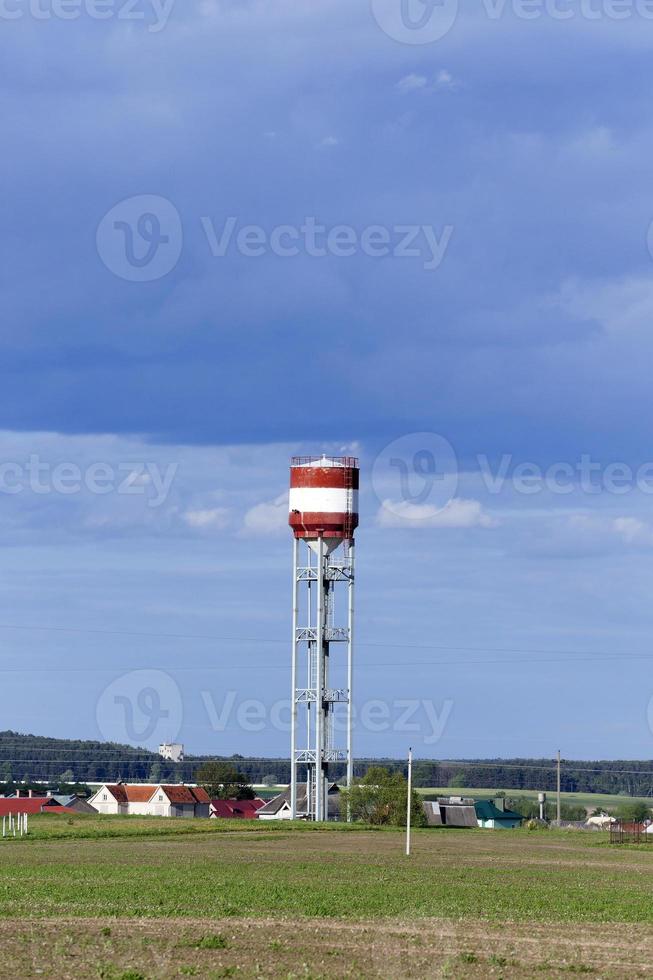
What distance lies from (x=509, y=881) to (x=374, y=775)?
6936 centimetres

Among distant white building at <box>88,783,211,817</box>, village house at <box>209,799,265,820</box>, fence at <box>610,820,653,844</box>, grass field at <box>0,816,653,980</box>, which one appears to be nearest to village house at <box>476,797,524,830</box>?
village house at <box>209,799,265,820</box>

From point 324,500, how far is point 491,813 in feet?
252

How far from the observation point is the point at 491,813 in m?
175

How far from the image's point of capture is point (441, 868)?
55.8m

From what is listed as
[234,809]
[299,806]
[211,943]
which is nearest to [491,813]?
[234,809]

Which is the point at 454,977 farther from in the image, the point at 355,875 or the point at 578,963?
the point at 355,875

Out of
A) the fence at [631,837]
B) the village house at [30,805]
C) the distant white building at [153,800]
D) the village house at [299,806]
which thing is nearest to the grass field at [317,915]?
the fence at [631,837]

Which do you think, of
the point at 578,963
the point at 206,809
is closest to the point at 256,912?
the point at 578,963

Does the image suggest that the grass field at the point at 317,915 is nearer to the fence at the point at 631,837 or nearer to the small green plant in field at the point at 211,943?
the small green plant in field at the point at 211,943

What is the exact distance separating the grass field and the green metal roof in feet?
349

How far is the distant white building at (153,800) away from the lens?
567 feet

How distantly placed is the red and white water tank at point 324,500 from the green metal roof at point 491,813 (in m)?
71.3

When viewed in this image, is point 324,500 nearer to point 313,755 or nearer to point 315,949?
point 313,755

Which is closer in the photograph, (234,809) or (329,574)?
(329,574)
